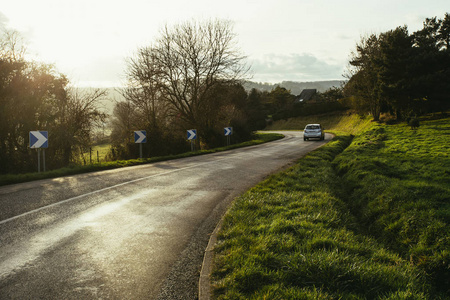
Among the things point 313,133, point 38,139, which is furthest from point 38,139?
point 313,133

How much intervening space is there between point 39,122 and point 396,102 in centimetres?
3299

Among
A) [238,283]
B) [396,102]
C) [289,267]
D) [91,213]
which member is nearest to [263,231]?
[289,267]

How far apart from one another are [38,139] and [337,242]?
11873 mm

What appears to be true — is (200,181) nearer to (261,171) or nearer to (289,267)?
(261,171)

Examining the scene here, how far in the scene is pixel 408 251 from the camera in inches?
185

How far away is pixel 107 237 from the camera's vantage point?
476cm

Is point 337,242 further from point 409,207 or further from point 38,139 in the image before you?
point 38,139

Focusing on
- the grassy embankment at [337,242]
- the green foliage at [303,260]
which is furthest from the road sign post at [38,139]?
the green foliage at [303,260]

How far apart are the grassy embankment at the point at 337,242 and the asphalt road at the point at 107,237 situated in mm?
591

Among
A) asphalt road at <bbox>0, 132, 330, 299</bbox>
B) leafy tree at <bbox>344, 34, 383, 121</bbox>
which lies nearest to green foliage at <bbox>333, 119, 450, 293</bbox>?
asphalt road at <bbox>0, 132, 330, 299</bbox>

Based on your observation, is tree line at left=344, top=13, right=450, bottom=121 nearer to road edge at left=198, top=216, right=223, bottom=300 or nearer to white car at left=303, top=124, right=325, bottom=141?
white car at left=303, top=124, right=325, bottom=141

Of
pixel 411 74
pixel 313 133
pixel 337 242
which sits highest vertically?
pixel 411 74

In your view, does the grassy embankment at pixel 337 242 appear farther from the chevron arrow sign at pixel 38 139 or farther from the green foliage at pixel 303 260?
the chevron arrow sign at pixel 38 139

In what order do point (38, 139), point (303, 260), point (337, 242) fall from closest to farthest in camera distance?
point (303, 260), point (337, 242), point (38, 139)
